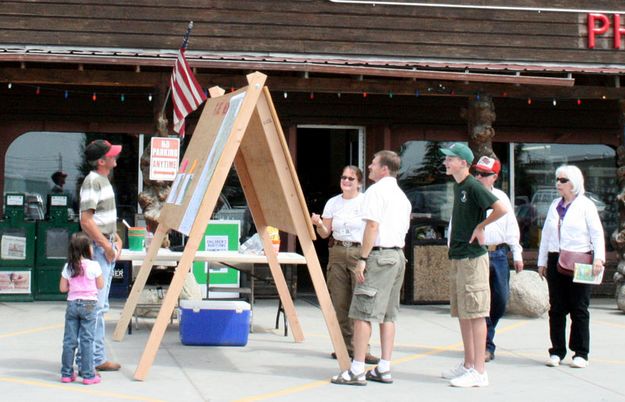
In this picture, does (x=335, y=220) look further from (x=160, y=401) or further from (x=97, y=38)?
(x=97, y=38)

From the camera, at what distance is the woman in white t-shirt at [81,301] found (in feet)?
21.0

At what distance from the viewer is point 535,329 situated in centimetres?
985

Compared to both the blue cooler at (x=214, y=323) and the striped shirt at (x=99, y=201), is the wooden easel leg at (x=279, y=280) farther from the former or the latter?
the striped shirt at (x=99, y=201)

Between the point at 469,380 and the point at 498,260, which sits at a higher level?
the point at 498,260

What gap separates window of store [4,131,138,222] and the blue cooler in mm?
→ 4455

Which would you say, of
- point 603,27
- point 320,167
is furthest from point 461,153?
point 320,167

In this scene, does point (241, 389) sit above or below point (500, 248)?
below

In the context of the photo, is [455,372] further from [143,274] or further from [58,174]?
[58,174]

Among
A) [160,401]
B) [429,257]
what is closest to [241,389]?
[160,401]

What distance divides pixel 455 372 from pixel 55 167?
7337 mm

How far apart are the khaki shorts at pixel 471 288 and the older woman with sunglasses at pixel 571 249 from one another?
1.14m

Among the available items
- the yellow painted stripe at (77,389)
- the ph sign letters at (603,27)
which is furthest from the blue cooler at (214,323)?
the ph sign letters at (603,27)

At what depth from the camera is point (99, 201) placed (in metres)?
6.65

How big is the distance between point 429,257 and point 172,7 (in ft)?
16.4
